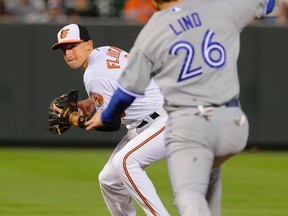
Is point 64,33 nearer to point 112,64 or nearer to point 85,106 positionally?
point 112,64

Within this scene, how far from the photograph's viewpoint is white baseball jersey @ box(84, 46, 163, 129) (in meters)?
7.54

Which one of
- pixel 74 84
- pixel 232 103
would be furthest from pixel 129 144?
pixel 74 84

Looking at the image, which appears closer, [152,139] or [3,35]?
[152,139]

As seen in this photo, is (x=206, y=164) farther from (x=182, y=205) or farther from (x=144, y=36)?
(x=144, y=36)

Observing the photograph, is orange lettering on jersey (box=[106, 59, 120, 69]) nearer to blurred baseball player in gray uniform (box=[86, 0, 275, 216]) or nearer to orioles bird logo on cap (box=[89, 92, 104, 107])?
orioles bird logo on cap (box=[89, 92, 104, 107])

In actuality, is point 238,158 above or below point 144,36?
below

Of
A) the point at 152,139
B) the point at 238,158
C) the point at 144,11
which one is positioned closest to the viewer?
the point at 152,139

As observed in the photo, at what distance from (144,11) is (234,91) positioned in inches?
455

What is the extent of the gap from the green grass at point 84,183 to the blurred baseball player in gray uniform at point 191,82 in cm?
395

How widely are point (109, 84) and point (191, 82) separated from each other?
182 centimetres

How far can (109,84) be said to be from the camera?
7.53m

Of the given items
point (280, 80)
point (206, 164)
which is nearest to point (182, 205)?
point (206, 164)

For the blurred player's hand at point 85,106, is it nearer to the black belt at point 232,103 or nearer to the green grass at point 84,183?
Answer: the green grass at point 84,183

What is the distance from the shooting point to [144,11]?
682 inches
